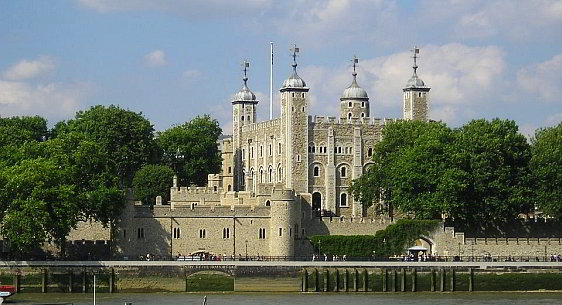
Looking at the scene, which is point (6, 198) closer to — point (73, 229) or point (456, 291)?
point (73, 229)

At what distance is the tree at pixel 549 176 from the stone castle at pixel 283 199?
2616mm

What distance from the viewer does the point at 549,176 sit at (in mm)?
95875

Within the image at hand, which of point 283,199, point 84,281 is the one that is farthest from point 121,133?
point 84,281

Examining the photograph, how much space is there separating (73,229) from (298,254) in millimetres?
12314

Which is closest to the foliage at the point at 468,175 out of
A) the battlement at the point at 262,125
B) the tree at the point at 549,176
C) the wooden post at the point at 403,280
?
the tree at the point at 549,176

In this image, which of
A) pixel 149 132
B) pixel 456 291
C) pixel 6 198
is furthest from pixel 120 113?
pixel 456 291

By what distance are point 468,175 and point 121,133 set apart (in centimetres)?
2570

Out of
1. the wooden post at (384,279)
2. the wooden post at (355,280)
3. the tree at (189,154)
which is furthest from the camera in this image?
the tree at (189,154)

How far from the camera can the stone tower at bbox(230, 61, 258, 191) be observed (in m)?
118

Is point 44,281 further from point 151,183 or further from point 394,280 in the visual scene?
point 151,183

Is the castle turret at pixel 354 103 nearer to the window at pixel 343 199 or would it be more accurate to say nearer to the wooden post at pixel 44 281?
the window at pixel 343 199

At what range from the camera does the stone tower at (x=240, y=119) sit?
11794 centimetres

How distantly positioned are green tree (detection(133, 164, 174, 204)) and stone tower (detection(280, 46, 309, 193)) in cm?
775

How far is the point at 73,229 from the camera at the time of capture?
301ft
